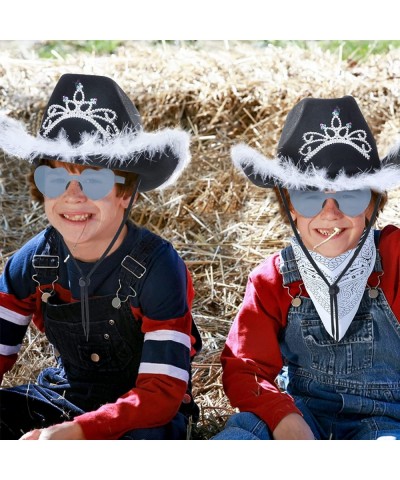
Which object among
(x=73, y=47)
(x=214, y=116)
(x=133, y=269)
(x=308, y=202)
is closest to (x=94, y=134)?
(x=133, y=269)

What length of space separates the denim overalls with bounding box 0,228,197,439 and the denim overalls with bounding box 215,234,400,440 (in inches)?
16.8

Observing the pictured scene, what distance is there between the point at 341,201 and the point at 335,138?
0.19m

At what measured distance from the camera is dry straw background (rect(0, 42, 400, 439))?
4520 millimetres

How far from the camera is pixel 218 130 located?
17.3 ft

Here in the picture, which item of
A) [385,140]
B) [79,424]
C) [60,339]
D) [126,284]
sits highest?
[385,140]

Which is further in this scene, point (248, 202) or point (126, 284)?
point (248, 202)

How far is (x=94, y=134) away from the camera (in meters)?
2.87

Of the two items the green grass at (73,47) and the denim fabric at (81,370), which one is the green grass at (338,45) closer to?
the green grass at (73,47)

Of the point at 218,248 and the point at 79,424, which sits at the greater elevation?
the point at 218,248

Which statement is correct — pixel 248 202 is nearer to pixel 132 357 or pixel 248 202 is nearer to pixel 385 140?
pixel 385 140

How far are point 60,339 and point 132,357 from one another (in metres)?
0.26

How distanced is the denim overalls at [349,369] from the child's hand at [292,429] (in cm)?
10

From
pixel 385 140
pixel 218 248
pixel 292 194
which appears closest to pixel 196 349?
pixel 292 194

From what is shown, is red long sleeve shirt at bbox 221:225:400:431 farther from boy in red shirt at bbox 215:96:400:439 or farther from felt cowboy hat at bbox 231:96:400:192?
felt cowboy hat at bbox 231:96:400:192
